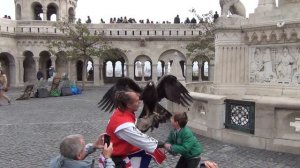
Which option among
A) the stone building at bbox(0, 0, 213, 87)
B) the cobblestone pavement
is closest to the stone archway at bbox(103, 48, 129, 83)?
the stone building at bbox(0, 0, 213, 87)

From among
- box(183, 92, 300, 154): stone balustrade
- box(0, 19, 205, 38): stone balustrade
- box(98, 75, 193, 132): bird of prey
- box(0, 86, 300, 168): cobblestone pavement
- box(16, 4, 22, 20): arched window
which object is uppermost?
box(16, 4, 22, 20): arched window

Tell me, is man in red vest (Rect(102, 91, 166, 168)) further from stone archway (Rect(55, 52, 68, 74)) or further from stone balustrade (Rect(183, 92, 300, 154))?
stone archway (Rect(55, 52, 68, 74))

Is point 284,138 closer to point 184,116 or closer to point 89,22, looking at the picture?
point 184,116

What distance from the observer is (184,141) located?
164 inches

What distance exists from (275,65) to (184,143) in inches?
290

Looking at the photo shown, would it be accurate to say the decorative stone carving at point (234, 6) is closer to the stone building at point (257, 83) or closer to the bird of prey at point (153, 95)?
the stone building at point (257, 83)

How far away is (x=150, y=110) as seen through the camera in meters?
4.54

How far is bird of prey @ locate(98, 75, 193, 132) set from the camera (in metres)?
4.41

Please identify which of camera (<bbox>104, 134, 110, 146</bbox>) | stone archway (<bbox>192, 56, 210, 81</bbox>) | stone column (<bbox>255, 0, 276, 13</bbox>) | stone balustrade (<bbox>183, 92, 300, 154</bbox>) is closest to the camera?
camera (<bbox>104, 134, 110, 146</bbox>)

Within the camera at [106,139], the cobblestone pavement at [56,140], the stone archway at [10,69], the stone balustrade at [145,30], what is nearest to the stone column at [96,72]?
the stone balustrade at [145,30]

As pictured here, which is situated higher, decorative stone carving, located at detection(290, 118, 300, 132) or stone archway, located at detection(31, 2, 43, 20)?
stone archway, located at detection(31, 2, 43, 20)

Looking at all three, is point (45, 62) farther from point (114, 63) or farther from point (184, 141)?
point (184, 141)

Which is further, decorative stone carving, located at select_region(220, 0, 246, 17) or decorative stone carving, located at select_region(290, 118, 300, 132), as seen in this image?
decorative stone carving, located at select_region(220, 0, 246, 17)

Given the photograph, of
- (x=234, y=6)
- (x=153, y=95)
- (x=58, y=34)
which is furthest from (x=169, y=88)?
(x=58, y=34)
